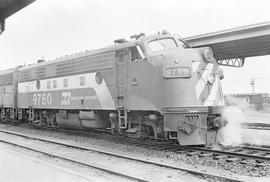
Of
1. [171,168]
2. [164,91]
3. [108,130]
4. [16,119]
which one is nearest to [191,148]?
[164,91]

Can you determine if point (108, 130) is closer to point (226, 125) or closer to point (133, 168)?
point (226, 125)

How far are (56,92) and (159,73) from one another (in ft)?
21.0

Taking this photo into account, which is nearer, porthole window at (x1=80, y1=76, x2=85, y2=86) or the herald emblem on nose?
porthole window at (x1=80, y1=76, x2=85, y2=86)

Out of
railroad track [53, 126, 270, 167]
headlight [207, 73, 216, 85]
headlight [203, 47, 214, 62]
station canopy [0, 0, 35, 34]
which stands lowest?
railroad track [53, 126, 270, 167]

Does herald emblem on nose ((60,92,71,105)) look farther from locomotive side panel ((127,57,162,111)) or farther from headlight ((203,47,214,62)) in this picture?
headlight ((203,47,214,62))

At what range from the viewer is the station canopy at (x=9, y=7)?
10.7 feet

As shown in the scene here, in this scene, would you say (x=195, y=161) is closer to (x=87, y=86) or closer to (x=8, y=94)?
(x=87, y=86)

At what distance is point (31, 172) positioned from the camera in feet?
23.0

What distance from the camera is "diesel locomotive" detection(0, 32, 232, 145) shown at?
953 centimetres

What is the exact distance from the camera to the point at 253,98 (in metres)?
40.8

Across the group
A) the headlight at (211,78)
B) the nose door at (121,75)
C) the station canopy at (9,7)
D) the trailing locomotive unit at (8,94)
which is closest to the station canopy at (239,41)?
the headlight at (211,78)

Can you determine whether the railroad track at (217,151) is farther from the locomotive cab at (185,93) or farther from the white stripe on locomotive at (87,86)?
the white stripe on locomotive at (87,86)

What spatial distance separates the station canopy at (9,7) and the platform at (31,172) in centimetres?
354

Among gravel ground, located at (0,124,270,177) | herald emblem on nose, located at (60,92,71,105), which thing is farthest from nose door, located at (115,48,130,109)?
herald emblem on nose, located at (60,92,71,105)
